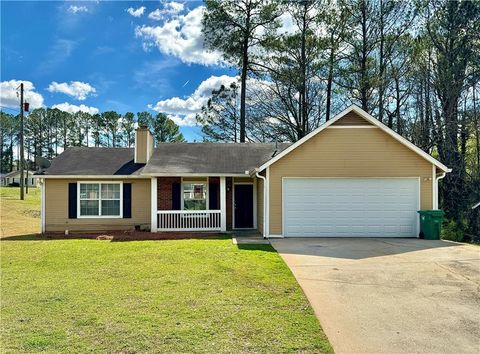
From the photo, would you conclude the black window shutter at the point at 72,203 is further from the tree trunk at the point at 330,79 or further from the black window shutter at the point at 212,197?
the tree trunk at the point at 330,79

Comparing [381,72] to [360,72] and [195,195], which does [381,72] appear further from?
[195,195]

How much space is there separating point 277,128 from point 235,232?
1419 centimetres

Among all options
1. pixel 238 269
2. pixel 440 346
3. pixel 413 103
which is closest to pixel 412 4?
pixel 413 103

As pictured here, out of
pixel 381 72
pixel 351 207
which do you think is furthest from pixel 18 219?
pixel 381 72

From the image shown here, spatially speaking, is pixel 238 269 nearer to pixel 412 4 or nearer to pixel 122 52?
pixel 122 52

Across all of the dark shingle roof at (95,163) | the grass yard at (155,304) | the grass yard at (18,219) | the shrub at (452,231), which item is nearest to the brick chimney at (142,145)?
the dark shingle roof at (95,163)

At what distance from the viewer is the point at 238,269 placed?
752 centimetres

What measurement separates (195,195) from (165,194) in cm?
130

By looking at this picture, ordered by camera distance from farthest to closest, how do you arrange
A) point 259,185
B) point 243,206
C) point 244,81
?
point 244,81, point 243,206, point 259,185

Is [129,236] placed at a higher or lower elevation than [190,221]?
lower

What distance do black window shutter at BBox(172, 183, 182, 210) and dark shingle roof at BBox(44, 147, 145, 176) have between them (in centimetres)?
172

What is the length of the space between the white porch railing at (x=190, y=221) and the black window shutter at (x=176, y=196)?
537mm

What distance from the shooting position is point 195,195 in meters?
15.1

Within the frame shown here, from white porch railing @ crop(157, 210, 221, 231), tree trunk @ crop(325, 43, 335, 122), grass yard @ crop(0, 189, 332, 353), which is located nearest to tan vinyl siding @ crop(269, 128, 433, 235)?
white porch railing @ crop(157, 210, 221, 231)
